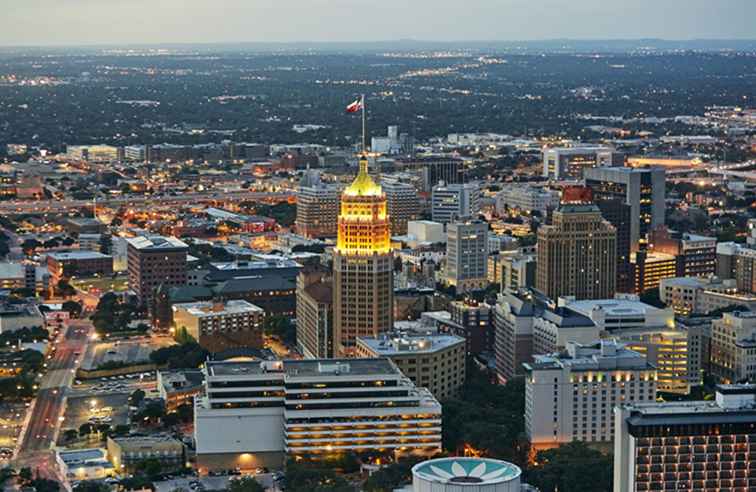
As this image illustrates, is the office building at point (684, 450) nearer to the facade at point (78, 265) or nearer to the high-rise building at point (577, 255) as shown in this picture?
the high-rise building at point (577, 255)

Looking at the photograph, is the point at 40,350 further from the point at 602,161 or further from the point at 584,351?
the point at 602,161

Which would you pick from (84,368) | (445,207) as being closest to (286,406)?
(84,368)

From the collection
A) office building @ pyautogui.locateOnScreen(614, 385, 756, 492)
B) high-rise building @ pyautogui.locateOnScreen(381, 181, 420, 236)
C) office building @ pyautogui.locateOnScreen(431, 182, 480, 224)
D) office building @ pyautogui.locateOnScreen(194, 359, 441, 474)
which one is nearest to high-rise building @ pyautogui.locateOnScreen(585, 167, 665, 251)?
office building @ pyautogui.locateOnScreen(431, 182, 480, 224)

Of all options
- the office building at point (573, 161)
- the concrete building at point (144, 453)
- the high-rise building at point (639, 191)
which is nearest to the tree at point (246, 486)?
the concrete building at point (144, 453)

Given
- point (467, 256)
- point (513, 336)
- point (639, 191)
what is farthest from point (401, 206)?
point (513, 336)

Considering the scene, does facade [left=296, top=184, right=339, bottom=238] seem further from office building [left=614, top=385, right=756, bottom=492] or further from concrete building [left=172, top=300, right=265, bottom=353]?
office building [left=614, top=385, right=756, bottom=492]

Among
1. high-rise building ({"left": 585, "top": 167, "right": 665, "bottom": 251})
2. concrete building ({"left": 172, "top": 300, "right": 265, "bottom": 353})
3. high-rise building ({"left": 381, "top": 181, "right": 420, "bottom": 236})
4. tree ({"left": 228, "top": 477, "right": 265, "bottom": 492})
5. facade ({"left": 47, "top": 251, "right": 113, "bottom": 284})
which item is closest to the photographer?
tree ({"left": 228, "top": 477, "right": 265, "bottom": 492})
